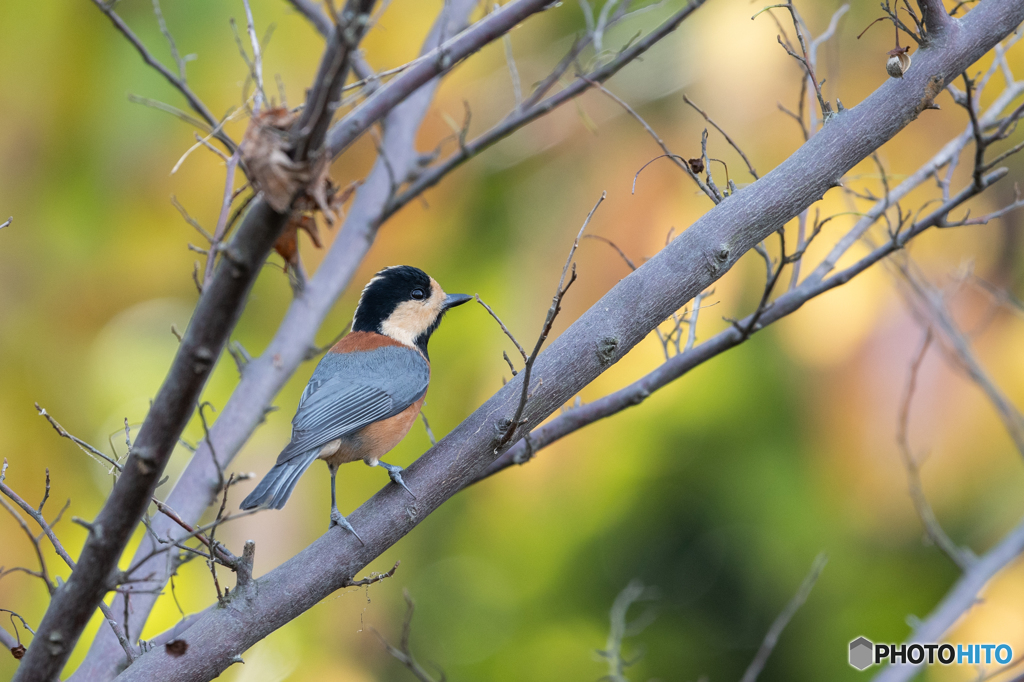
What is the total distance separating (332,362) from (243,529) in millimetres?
2813

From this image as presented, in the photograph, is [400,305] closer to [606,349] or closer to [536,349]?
[606,349]

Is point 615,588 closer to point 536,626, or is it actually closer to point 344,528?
point 536,626

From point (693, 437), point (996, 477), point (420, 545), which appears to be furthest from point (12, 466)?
point (996, 477)

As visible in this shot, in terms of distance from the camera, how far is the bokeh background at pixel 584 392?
13.6ft

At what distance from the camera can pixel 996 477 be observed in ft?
13.2

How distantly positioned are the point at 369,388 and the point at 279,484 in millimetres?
408

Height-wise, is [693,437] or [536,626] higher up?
[693,437]

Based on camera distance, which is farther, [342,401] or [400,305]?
[400,305]

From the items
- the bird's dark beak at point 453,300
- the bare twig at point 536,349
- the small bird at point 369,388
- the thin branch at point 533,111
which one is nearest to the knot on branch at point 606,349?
the bare twig at point 536,349

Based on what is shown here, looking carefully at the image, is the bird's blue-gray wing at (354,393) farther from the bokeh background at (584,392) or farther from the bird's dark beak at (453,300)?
the bokeh background at (584,392)

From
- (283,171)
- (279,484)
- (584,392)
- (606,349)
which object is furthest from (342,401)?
(584,392)

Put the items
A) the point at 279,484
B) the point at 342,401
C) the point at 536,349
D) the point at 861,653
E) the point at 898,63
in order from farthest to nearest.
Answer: the point at 861,653 < the point at 342,401 < the point at 279,484 < the point at 898,63 < the point at 536,349

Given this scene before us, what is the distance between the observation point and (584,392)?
4309mm

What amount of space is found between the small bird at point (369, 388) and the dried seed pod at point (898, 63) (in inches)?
46.5
